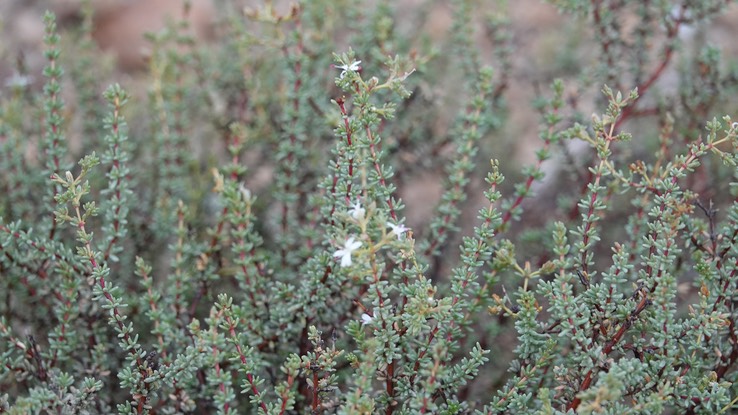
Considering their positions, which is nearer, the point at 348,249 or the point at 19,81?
the point at 348,249

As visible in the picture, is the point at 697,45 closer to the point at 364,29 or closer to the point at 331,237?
the point at 364,29

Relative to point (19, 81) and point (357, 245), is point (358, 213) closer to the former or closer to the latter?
point (357, 245)

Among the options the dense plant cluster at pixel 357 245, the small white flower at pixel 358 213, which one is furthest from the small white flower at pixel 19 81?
the small white flower at pixel 358 213

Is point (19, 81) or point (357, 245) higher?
point (19, 81)

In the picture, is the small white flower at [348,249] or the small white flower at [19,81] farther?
the small white flower at [19,81]

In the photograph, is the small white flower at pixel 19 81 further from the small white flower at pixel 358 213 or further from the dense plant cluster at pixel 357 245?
the small white flower at pixel 358 213

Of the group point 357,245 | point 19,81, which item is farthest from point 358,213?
point 19,81

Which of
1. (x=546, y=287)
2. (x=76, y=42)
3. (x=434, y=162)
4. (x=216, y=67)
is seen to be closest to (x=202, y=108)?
(x=216, y=67)

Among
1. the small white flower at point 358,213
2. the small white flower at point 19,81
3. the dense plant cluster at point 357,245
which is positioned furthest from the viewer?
the small white flower at point 19,81

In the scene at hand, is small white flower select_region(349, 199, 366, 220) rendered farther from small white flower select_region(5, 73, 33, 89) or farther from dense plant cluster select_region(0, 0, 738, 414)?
small white flower select_region(5, 73, 33, 89)
